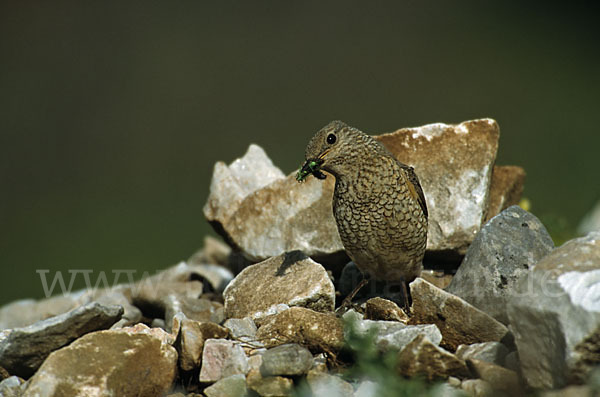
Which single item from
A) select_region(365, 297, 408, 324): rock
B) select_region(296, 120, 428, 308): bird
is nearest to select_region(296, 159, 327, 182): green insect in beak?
select_region(296, 120, 428, 308): bird

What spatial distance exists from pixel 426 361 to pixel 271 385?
496 millimetres

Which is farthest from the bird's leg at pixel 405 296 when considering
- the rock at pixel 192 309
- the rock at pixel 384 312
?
the rock at pixel 192 309

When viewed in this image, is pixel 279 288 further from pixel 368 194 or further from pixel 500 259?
pixel 500 259

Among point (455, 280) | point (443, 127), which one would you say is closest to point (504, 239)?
point (455, 280)

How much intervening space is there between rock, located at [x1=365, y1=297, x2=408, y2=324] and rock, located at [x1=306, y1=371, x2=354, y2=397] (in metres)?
0.56

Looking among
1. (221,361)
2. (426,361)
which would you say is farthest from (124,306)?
(426,361)

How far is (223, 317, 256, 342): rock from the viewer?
2572mm

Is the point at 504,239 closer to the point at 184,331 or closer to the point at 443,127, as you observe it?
the point at 443,127

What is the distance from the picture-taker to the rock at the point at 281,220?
3.57 metres

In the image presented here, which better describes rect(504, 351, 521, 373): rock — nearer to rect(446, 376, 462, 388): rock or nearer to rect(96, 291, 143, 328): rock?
rect(446, 376, 462, 388): rock

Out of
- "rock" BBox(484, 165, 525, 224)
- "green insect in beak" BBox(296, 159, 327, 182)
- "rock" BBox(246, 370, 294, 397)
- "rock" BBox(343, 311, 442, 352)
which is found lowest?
"rock" BBox(246, 370, 294, 397)

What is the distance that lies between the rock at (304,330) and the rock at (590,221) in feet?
11.7

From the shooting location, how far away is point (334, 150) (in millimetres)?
2914

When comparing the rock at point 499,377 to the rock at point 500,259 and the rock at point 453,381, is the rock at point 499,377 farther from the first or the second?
the rock at point 500,259
